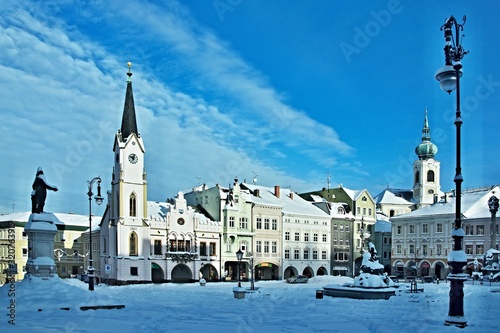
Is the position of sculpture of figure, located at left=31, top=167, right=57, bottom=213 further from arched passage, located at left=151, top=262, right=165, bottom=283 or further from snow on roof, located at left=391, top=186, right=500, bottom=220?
snow on roof, located at left=391, top=186, right=500, bottom=220

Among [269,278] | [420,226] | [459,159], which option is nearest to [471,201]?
[420,226]

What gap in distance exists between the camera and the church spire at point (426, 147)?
9288 centimetres

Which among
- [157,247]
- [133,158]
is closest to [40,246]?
[133,158]

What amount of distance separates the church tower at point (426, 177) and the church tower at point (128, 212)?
56.2 m

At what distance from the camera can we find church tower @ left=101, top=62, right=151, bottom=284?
50.8m

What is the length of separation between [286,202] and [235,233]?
36.8 ft

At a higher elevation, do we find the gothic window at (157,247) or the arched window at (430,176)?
the arched window at (430,176)

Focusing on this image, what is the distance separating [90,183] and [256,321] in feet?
64.3

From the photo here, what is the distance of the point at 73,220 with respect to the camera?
236 ft

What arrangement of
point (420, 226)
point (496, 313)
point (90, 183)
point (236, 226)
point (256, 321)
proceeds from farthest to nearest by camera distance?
point (420, 226) < point (236, 226) < point (90, 183) < point (496, 313) < point (256, 321)

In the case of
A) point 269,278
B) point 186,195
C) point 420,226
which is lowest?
point 269,278

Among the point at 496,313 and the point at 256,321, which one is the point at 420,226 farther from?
the point at 256,321

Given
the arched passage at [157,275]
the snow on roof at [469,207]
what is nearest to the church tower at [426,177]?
the snow on roof at [469,207]

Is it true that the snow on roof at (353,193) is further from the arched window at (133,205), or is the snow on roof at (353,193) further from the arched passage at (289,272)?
the arched window at (133,205)
